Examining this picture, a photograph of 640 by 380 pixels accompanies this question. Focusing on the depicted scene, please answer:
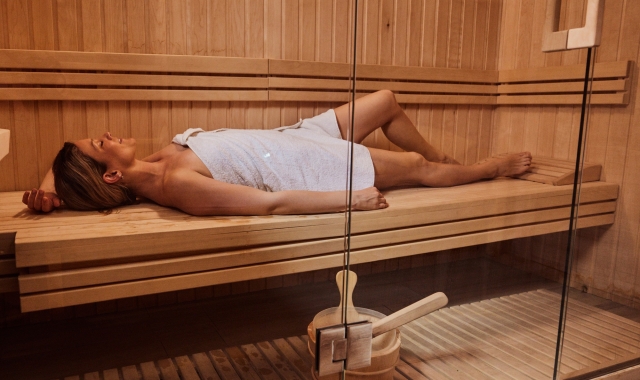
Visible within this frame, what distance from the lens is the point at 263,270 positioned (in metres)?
1.26

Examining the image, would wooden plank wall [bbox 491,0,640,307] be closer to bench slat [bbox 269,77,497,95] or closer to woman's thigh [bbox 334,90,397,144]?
bench slat [bbox 269,77,497,95]

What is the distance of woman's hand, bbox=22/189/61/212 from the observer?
1.11m

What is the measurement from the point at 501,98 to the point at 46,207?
1038 mm

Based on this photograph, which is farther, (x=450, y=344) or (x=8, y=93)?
(x=450, y=344)

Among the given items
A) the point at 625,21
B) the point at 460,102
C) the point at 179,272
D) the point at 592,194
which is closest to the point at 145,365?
the point at 179,272

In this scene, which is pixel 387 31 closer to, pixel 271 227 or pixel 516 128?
pixel 516 128

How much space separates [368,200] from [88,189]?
0.65 meters

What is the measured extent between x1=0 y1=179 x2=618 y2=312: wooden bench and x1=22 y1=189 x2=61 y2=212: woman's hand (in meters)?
0.02

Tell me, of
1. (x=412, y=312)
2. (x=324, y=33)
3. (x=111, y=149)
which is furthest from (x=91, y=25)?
(x=412, y=312)

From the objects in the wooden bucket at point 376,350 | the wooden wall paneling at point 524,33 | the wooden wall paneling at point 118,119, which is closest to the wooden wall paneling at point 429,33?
the wooden wall paneling at point 524,33

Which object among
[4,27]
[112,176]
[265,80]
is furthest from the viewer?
[265,80]

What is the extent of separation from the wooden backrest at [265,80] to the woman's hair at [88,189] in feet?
0.53

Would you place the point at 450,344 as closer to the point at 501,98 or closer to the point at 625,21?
the point at 501,98

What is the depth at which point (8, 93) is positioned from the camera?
108 cm
